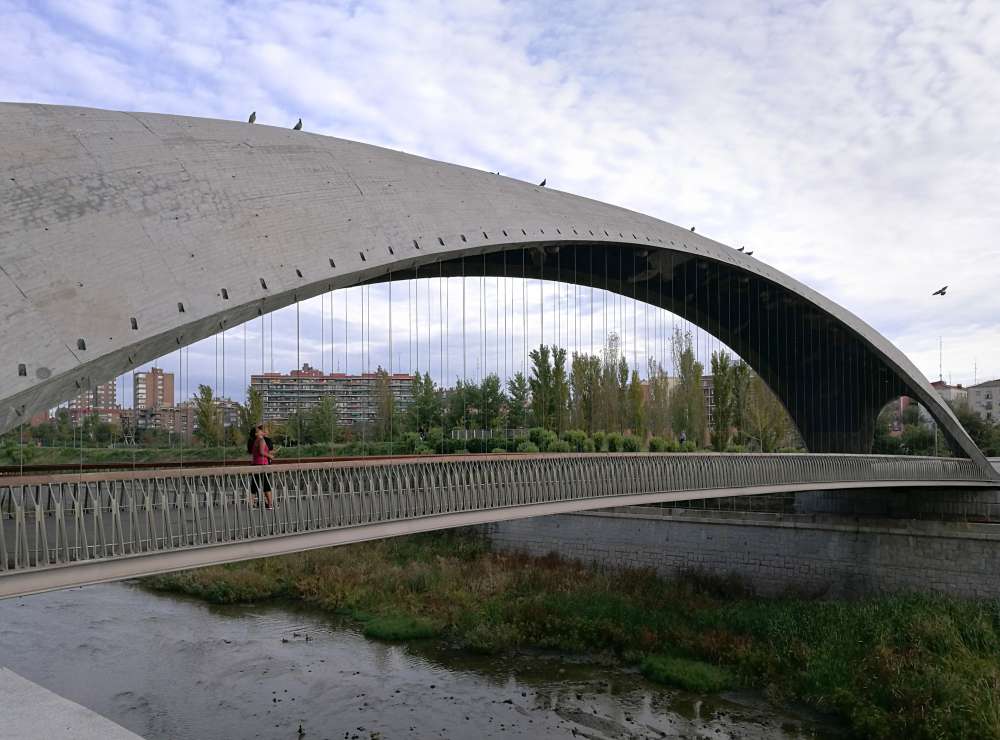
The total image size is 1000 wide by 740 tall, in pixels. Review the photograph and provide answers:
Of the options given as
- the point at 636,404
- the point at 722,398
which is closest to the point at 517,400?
the point at 636,404

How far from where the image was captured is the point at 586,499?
1456 centimetres

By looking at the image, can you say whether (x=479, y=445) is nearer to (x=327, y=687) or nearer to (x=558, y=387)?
(x=558, y=387)

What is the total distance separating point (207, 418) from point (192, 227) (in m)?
4.76

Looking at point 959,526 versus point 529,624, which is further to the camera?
point 959,526

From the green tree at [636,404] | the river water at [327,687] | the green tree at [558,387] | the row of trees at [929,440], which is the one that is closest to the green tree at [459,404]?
the green tree at [558,387]

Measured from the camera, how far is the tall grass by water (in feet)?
53.6

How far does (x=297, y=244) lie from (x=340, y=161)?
3.00 m

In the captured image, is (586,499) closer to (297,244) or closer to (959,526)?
(297,244)

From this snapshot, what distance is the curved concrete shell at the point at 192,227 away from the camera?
9039 mm

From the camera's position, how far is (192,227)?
427 inches

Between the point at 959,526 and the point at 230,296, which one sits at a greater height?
the point at 230,296

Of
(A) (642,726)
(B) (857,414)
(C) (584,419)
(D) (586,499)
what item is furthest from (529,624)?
(B) (857,414)

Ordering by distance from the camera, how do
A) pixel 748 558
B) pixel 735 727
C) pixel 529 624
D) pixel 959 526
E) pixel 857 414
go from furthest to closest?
pixel 857 414
pixel 748 558
pixel 959 526
pixel 529 624
pixel 735 727

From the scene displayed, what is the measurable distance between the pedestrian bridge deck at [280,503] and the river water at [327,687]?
4.59m
